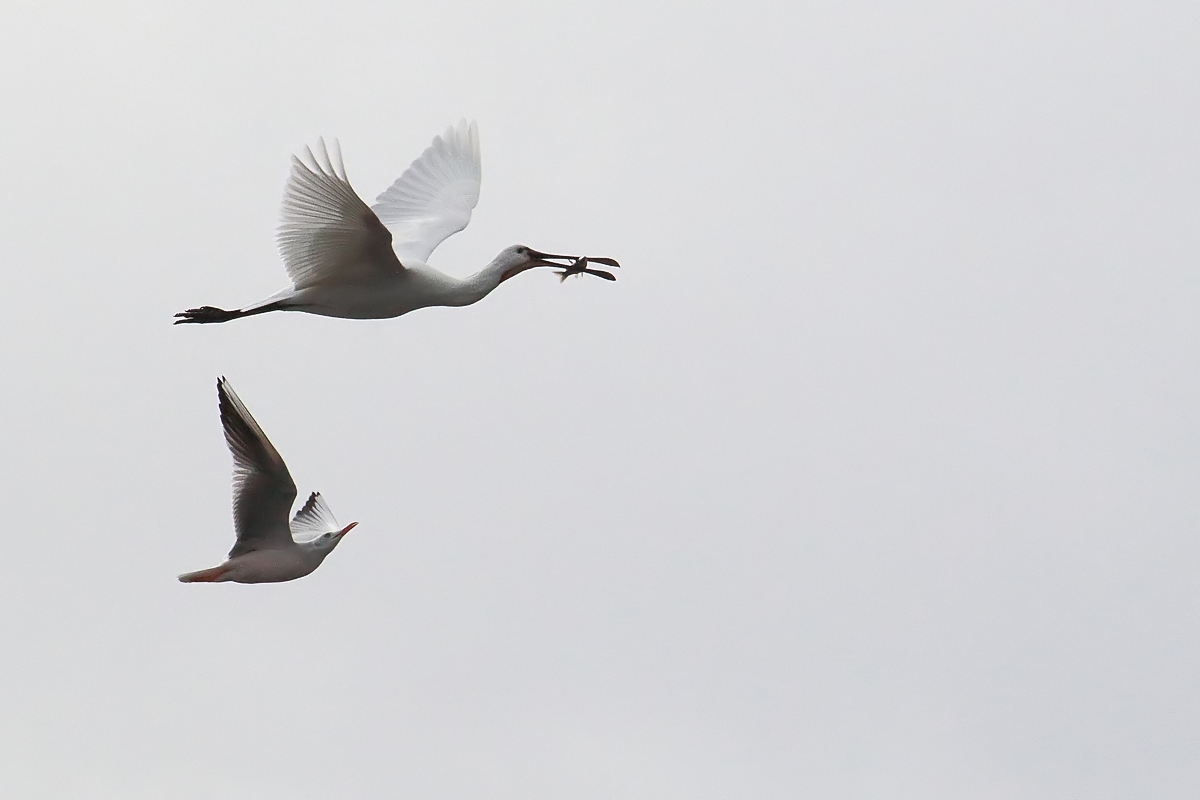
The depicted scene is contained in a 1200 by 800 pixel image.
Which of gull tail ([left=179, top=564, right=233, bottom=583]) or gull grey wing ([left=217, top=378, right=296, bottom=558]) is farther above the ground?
gull grey wing ([left=217, top=378, right=296, bottom=558])

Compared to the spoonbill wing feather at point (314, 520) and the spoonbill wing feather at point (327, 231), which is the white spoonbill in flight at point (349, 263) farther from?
the spoonbill wing feather at point (314, 520)

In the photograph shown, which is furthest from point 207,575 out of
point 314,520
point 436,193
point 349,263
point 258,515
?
point 436,193

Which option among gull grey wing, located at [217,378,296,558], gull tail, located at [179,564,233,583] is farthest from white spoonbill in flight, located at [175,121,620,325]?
gull tail, located at [179,564,233,583]

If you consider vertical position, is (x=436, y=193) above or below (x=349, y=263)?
above

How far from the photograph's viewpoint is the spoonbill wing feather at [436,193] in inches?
970

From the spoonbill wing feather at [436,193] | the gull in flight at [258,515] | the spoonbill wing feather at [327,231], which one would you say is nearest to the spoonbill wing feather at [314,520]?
the gull in flight at [258,515]

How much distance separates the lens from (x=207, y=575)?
22.8 m

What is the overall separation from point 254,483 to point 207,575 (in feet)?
3.90

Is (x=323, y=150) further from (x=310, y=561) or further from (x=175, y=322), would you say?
(x=310, y=561)

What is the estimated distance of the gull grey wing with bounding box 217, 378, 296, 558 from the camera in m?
22.5

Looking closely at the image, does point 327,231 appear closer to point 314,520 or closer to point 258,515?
point 258,515

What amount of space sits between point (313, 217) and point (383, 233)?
2.39 feet

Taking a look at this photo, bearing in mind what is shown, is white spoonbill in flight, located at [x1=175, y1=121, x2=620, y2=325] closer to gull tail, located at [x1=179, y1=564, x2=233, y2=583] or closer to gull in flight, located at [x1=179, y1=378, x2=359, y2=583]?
gull in flight, located at [x1=179, y1=378, x2=359, y2=583]

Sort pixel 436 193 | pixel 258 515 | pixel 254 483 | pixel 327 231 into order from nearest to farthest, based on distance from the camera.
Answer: pixel 327 231
pixel 254 483
pixel 258 515
pixel 436 193
